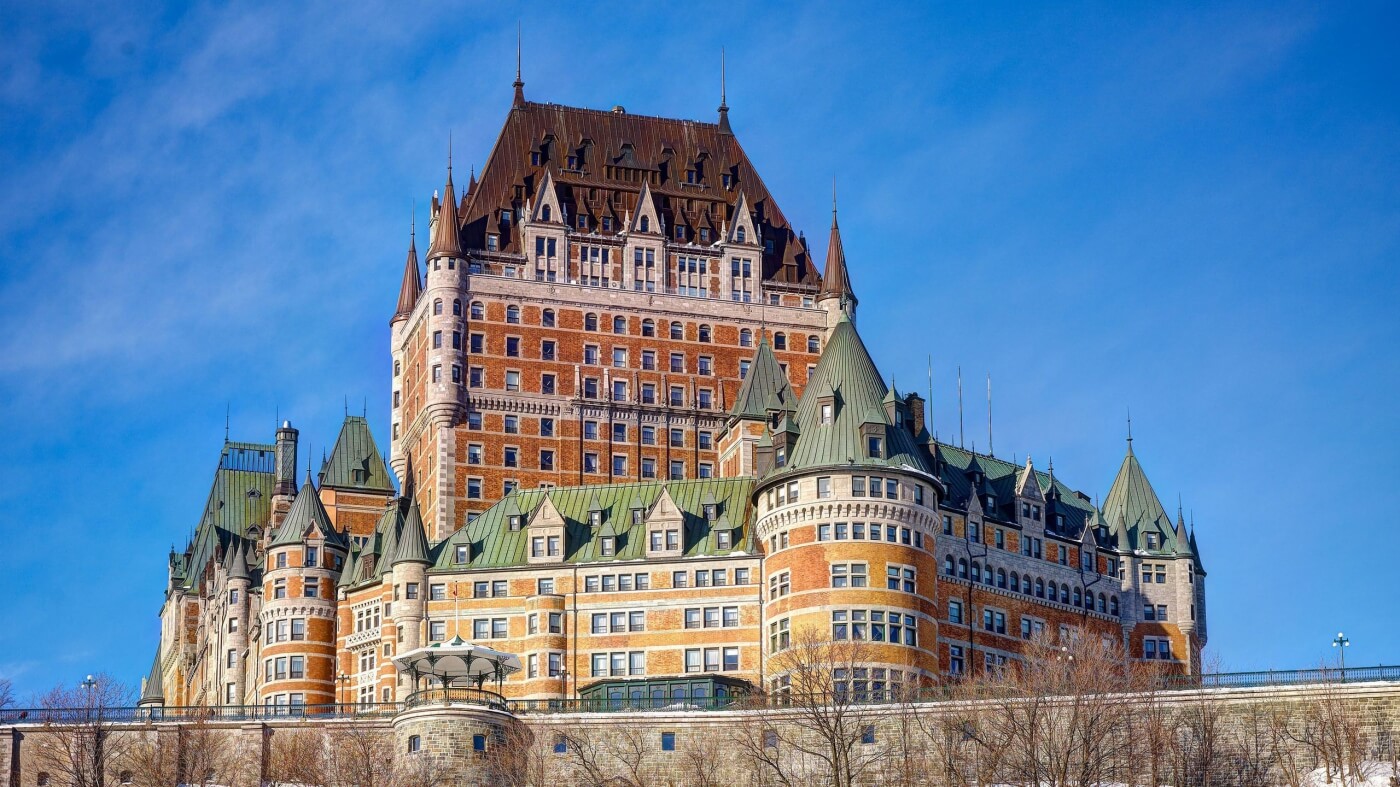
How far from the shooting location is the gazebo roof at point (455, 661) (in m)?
127

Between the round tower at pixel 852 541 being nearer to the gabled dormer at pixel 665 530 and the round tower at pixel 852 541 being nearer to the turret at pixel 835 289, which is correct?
the gabled dormer at pixel 665 530

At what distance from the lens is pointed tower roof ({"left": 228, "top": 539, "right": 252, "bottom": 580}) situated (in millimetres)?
175500

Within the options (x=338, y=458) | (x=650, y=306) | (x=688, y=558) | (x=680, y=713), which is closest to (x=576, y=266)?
(x=650, y=306)

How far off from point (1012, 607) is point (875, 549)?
1412 centimetres

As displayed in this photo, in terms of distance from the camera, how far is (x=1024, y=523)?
153750mm

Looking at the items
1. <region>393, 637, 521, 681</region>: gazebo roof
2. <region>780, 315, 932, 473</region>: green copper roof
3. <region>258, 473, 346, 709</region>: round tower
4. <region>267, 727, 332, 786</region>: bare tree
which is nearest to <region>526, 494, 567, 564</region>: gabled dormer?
<region>780, 315, 932, 473</region>: green copper roof

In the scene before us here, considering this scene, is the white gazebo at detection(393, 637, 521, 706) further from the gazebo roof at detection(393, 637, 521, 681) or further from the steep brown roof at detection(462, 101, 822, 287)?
the steep brown roof at detection(462, 101, 822, 287)

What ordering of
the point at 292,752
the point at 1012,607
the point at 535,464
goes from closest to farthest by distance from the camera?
1. the point at 292,752
2. the point at 1012,607
3. the point at 535,464

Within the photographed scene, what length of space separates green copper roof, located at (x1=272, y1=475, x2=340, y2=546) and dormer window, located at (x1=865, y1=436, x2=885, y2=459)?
37.7 m

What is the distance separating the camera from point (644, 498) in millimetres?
152875

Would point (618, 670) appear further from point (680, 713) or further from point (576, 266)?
point (576, 266)

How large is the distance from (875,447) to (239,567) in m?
52.8

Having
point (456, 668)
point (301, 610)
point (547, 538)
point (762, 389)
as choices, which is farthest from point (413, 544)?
point (762, 389)

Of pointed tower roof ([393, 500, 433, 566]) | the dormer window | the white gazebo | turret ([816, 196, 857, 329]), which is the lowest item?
the white gazebo
